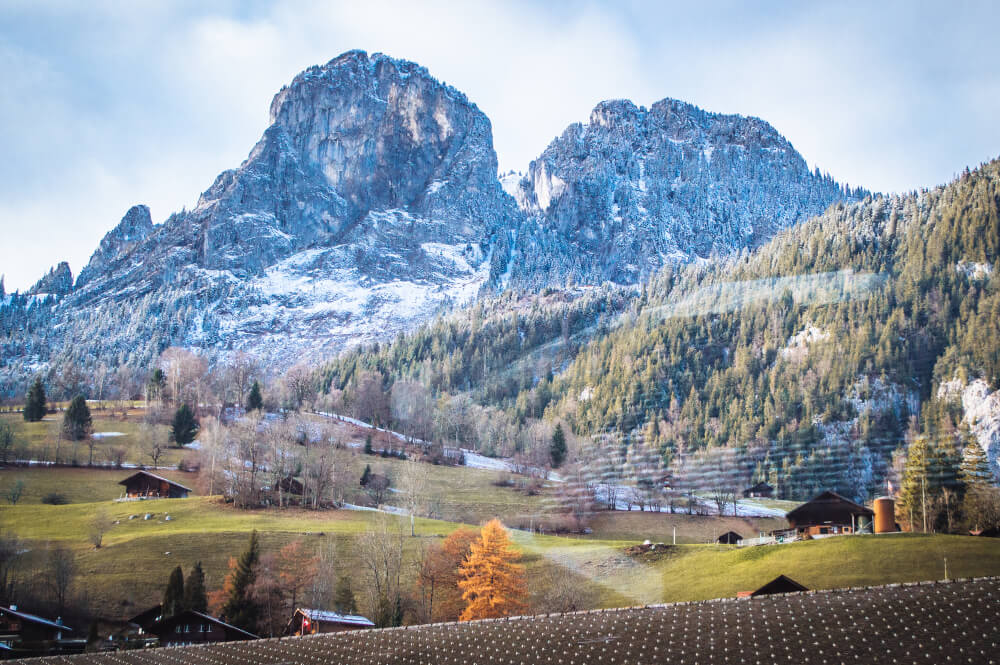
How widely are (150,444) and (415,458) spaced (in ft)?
82.5

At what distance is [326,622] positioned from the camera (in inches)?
1781

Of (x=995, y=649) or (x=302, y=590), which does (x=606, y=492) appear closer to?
(x=302, y=590)

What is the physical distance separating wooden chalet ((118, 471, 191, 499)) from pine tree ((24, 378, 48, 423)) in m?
26.1

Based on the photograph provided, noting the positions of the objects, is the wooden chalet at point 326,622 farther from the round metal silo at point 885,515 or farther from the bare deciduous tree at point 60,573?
the round metal silo at point 885,515

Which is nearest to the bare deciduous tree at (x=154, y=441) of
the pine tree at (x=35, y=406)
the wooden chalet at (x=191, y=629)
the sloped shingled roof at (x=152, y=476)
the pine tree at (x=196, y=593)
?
the sloped shingled roof at (x=152, y=476)

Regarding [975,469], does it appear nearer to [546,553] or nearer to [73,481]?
[546,553]

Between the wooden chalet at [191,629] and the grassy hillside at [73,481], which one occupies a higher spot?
the grassy hillside at [73,481]

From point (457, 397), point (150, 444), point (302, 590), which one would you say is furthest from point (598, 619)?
point (457, 397)

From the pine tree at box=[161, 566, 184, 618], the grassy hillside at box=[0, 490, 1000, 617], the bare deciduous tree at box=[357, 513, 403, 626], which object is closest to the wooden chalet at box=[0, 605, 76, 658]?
the grassy hillside at box=[0, 490, 1000, 617]

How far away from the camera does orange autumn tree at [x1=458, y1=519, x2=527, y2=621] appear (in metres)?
49.2

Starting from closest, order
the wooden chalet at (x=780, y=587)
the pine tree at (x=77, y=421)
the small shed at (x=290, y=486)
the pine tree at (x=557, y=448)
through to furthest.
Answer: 1. the wooden chalet at (x=780, y=587)
2. the small shed at (x=290, y=486)
3. the pine tree at (x=557, y=448)
4. the pine tree at (x=77, y=421)

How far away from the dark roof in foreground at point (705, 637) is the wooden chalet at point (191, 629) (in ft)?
10.6

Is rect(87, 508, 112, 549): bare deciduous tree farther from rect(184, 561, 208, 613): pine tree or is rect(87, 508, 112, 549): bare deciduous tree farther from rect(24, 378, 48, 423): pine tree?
rect(24, 378, 48, 423): pine tree

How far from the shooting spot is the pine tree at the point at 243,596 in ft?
159
